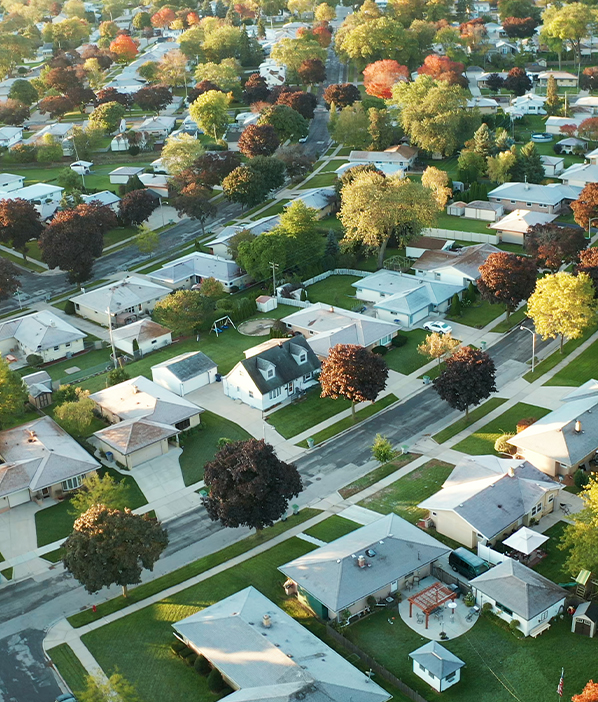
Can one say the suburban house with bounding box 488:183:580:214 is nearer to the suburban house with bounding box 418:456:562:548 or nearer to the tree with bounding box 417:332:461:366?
the tree with bounding box 417:332:461:366

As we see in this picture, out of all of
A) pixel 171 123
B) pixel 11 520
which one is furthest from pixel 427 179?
pixel 11 520

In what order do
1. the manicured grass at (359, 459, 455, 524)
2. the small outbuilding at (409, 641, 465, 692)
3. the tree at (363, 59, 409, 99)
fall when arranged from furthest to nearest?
the tree at (363, 59, 409, 99)
the manicured grass at (359, 459, 455, 524)
the small outbuilding at (409, 641, 465, 692)

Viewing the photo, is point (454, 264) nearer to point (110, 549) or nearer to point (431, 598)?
point (431, 598)

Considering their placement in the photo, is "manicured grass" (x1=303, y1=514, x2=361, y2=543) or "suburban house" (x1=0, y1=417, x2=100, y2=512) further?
"suburban house" (x1=0, y1=417, x2=100, y2=512)

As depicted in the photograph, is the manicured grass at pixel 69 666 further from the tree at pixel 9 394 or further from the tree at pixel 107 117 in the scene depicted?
the tree at pixel 107 117

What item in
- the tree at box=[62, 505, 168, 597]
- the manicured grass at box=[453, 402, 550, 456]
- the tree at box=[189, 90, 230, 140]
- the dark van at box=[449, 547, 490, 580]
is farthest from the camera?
the tree at box=[189, 90, 230, 140]

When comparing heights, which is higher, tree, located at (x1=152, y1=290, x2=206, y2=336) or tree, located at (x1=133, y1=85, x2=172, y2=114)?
tree, located at (x1=133, y1=85, x2=172, y2=114)

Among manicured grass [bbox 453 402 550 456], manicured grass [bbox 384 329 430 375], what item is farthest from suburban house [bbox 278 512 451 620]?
manicured grass [bbox 384 329 430 375]
